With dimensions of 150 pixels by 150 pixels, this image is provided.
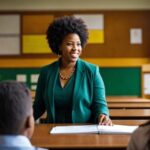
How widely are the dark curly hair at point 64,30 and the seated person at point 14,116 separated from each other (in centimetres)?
144

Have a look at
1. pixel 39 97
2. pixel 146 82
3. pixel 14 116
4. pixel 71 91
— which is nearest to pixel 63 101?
pixel 71 91

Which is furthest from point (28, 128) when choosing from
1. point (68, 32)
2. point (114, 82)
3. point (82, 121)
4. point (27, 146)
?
point (114, 82)

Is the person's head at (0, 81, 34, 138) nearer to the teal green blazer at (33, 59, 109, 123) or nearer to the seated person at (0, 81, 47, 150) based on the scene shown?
the seated person at (0, 81, 47, 150)

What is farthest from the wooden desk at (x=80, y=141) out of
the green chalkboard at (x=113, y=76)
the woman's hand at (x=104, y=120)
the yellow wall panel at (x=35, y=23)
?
the yellow wall panel at (x=35, y=23)

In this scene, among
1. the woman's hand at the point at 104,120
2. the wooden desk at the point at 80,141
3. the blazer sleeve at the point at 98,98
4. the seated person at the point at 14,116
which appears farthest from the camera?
the blazer sleeve at the point at 98,98

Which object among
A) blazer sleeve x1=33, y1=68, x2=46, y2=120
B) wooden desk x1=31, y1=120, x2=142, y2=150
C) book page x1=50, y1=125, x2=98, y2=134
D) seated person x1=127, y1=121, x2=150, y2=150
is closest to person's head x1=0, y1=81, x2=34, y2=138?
seated person x1=127, y1=121, x2=150, y2=150

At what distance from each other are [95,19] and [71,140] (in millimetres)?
4653

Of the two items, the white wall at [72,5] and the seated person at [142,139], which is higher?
the white wall at [72,5]

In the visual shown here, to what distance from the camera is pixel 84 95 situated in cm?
241

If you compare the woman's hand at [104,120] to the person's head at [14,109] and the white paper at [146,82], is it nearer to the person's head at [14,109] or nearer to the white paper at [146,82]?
the person's head at [14,109]

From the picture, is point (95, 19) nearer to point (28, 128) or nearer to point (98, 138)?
point (98, 138)

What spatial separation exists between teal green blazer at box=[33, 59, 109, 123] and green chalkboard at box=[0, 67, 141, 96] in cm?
383

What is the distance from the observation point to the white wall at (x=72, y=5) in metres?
6.23

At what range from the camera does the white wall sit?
623 cm
